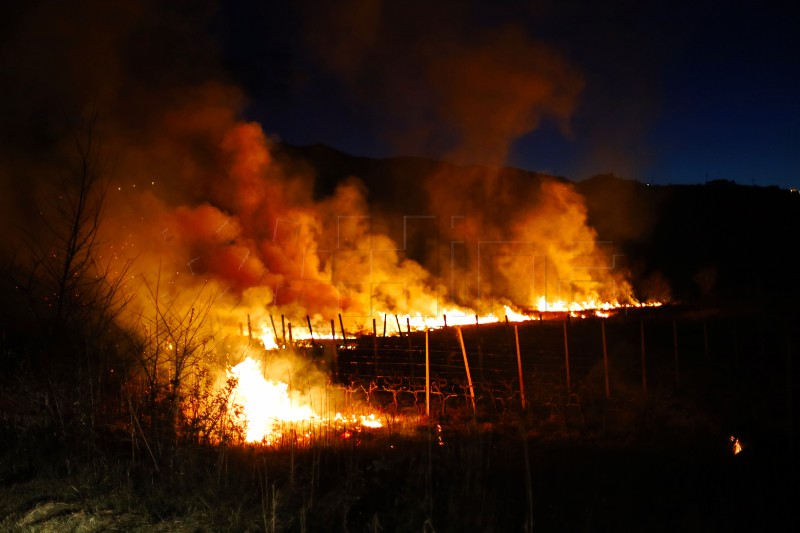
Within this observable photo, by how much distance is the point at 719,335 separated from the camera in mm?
21938

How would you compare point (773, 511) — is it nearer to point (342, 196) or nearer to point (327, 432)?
point (327, 432)

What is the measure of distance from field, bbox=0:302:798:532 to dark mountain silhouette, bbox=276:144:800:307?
2790 cm

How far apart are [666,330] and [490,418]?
15462mm

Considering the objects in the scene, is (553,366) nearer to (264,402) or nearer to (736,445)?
(736,445)

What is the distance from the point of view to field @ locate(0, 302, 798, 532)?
5586mm

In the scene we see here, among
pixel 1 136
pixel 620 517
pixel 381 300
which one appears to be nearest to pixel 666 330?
pixel 381 300

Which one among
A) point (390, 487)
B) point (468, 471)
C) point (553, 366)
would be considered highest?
point (553, 366)

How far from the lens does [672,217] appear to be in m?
64.1

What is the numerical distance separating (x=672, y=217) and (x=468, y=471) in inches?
2542

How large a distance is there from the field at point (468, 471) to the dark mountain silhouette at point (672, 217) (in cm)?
2790

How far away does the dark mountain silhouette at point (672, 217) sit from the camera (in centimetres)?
4691

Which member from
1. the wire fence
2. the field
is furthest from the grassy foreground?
the wire fence

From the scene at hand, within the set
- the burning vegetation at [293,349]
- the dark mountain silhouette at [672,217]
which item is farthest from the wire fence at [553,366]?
the dark mountain silhouette at [672,217]

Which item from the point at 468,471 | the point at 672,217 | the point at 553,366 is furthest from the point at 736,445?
the point at 672,217
